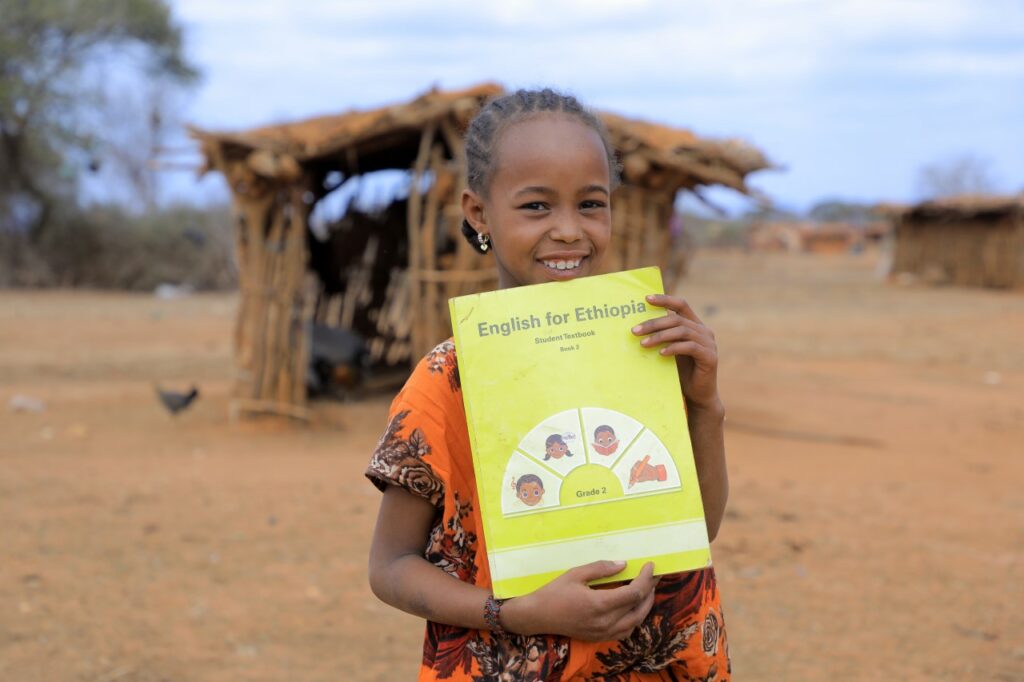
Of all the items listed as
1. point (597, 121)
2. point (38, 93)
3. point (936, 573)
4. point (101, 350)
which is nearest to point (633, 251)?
point (936, 573)

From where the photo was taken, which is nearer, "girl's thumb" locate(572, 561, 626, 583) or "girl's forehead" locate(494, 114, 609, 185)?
"girl's thumb" locate(572, 561, 626, 583)

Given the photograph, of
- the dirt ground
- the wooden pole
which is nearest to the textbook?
the dirt ground

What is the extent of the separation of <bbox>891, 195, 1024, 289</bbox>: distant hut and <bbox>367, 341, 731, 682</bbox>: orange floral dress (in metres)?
23.2

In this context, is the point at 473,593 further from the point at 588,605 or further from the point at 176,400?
the point at 176,400

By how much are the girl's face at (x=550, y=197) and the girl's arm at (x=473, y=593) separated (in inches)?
15.2

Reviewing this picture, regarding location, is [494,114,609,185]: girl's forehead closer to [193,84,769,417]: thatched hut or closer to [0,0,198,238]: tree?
[193,84,769,417]: thatched hut

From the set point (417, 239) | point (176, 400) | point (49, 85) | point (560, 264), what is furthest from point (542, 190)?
point (49, 85)

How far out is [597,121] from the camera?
1550mm

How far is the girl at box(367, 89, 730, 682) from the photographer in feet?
4.66

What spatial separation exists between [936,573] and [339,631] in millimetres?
2786

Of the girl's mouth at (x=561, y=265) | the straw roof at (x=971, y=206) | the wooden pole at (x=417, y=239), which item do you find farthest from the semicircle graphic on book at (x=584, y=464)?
the straw roof at (x=971, y=206)

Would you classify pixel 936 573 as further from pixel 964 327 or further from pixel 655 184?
pixel 964 327

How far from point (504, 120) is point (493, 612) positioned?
70cm

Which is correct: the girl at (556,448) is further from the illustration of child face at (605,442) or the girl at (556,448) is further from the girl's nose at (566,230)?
the girl's nose at (566,230)
